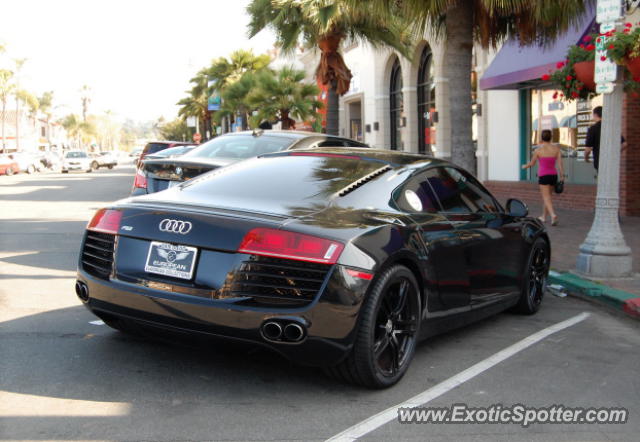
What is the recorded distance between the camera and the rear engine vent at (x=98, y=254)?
14.5 feet

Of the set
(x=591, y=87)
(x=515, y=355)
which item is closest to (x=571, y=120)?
(x=591, y=87)

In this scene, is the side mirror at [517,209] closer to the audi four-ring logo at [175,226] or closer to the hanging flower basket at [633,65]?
the hanging flower basket at [633,65]

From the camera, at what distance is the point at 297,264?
394 cm

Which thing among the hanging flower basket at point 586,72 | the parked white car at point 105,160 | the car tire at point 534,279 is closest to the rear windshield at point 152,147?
the hanging flower basket at point 586,72

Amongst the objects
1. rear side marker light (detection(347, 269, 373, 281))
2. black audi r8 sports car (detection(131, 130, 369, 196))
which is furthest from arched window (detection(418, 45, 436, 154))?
rear side marker light (detection(347, 269, 373, 281))

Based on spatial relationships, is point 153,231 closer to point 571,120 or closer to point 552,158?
point 552,158

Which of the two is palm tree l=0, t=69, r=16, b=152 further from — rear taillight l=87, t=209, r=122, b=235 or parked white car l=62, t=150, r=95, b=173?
rear taillight l=87, t=209, r=122, b=235

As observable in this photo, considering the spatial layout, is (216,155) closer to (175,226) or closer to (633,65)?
(633,65)

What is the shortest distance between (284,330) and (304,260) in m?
0.39

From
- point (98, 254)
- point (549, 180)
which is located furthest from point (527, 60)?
point (98, 254)

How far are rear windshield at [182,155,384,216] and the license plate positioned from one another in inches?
16.7

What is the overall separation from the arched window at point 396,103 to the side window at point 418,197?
26.4 meters

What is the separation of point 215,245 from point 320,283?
0.62m

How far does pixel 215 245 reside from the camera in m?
4.02
